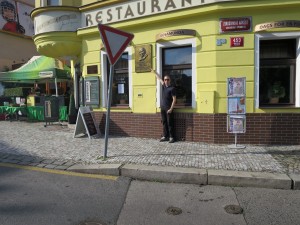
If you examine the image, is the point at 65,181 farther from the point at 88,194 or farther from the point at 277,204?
the point at 277,204

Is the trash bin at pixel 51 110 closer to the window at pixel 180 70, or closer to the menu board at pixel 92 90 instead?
the menu board at pixel 92 90

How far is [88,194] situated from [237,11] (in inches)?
213

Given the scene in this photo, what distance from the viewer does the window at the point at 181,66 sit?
7.54m

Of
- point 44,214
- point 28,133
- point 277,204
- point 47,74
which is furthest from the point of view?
point 47,74

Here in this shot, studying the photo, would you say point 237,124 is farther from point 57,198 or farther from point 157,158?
point 57,198

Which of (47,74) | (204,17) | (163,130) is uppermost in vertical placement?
(204,17)

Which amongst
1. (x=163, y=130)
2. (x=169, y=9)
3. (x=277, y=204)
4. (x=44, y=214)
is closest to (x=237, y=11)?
(x=169, y=9)

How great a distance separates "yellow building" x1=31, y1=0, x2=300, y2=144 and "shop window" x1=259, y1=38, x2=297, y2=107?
2 centimetres

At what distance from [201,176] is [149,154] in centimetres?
165

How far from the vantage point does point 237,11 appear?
22.8 feet

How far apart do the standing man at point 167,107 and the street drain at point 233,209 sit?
12.0 ft

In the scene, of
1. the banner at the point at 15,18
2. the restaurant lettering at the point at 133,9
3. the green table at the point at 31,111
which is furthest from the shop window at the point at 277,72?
the banner at the point at 15,18

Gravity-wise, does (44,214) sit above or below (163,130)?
below

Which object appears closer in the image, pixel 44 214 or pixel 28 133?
pixel 44 214
